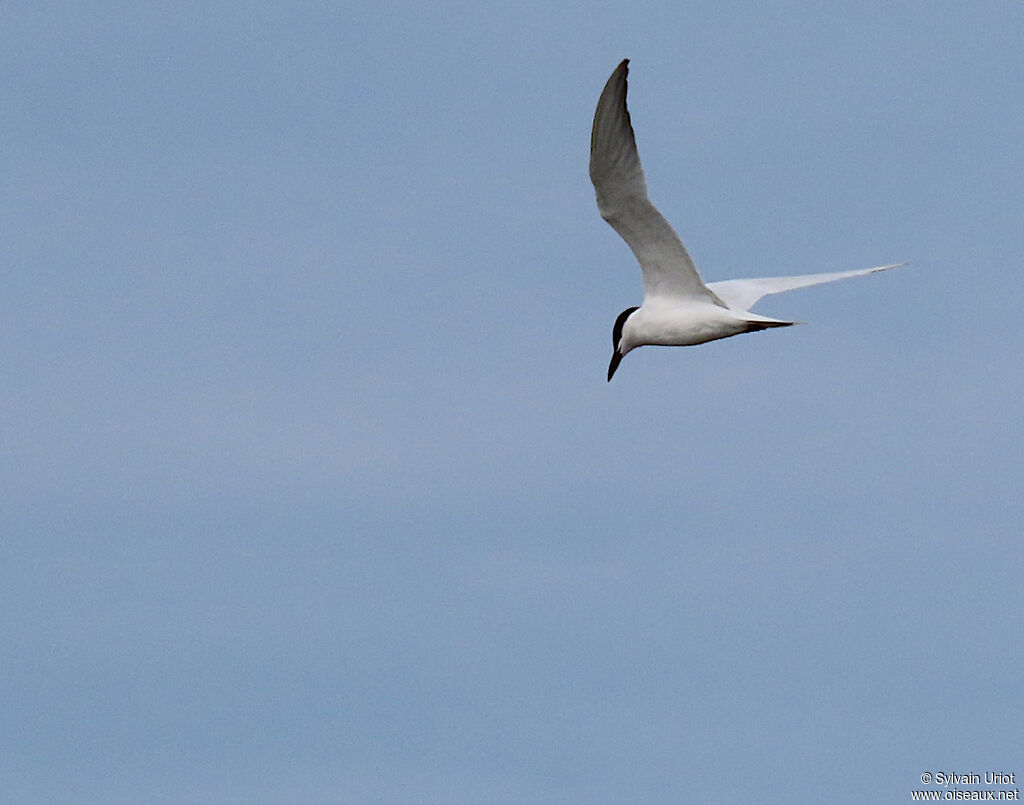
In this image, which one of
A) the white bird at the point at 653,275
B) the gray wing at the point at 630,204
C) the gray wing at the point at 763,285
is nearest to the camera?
the gray wing at the point at 630,204

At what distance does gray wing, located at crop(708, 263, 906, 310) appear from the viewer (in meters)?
22.2

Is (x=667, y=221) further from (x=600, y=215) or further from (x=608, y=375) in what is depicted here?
(x=608, y=375)

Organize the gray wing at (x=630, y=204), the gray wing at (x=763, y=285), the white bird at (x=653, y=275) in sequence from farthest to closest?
1. the gray wing at (x=763, y=285)
2. the white bird at (x=653, y=275)
3. the gray wing at (x=630, y=204)

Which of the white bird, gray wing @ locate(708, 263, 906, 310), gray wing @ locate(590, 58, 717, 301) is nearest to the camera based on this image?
gray wing @ locate(590, 58, 717, 301)

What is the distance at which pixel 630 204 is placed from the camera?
19.7 m

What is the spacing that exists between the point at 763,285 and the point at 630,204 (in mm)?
3701

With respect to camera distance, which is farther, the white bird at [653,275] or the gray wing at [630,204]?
the white bird at [653,275]

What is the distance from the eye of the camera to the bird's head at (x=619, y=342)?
22.4m

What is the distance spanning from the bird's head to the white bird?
12 mm

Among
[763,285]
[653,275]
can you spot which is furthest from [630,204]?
[763,285]

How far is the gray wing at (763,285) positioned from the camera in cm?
2217

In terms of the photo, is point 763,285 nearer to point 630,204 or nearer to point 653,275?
point 653,275

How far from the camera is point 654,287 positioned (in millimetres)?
21312

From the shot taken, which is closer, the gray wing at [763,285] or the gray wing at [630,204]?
the gray wing at [630,204]
